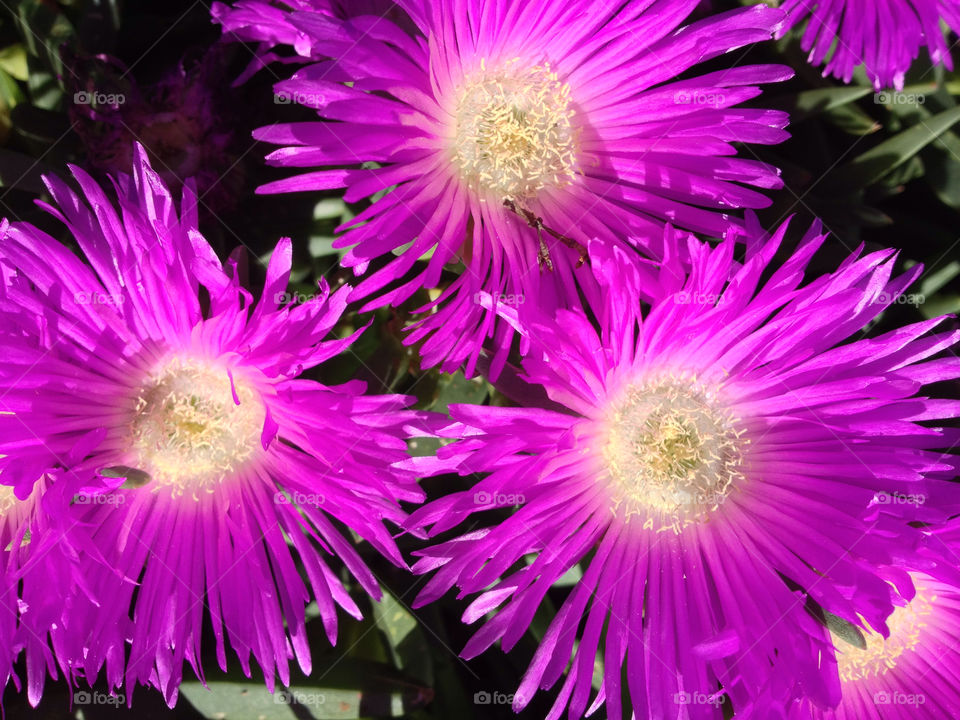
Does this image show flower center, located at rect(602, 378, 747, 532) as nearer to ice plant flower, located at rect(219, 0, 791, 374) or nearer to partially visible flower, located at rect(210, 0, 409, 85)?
ice plant flower, located at rect(219, 0, 791, 374)

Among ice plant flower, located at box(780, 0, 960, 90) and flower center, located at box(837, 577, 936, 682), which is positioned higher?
ice plant flower, located at box(780, 0, 960, 90)

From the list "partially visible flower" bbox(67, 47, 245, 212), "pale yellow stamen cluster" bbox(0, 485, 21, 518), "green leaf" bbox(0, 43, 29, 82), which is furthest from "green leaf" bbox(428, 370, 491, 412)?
"green leaf" bbox(0, 43, 29, 82)

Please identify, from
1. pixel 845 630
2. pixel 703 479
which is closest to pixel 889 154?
pixel 703 479

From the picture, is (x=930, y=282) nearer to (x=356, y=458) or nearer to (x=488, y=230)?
(x=488, y=230)

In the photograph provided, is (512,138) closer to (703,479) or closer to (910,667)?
(703,479)

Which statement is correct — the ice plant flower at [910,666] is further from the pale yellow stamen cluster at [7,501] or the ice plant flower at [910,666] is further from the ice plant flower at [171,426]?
the pale yellow stamen cluster at [7,501]

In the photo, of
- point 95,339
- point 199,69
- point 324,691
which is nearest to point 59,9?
point 199,69
